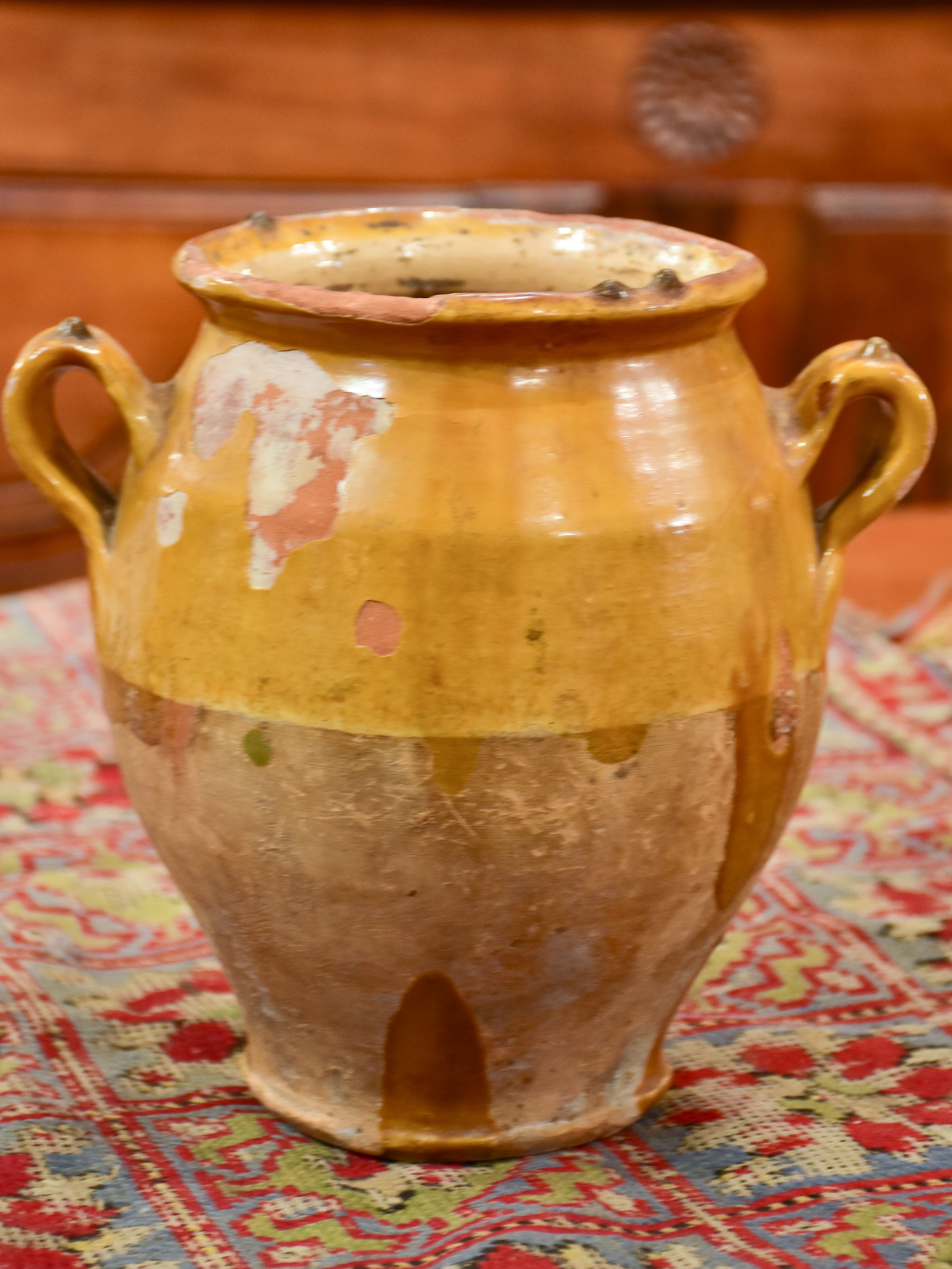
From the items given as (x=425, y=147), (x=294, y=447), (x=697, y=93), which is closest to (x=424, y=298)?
(x=294, y=447)

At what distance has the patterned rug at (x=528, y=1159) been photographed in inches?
37.7

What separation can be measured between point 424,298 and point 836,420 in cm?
25

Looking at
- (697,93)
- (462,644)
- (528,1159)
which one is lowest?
(528,1159)

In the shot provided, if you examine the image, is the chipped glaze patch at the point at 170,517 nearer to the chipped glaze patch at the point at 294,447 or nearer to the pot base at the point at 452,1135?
the chipped glaze patch at the point at 294,447

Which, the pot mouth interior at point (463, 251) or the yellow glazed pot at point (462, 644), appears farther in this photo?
the pot mouth interior at point (463, 251)

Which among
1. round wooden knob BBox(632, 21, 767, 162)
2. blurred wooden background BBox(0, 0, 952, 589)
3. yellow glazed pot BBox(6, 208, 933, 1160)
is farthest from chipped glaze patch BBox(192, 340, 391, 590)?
round wooden knob BBox(632, 21, 767, 162)

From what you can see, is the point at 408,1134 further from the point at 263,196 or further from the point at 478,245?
the point at 263,196

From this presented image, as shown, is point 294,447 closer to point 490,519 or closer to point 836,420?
point 490,519

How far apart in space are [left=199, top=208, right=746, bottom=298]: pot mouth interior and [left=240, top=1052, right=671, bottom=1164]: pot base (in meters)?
0.50

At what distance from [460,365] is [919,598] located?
1.21m

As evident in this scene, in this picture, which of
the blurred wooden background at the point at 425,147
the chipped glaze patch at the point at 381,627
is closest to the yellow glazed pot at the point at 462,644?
the chipped glaze patch at the point at 381,627

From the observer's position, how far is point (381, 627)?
2.92 ft

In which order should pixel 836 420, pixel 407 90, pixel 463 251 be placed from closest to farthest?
pixel 836 420, pixel 463 251, pixel 407 90

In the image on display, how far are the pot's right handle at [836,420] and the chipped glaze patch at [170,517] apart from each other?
0.34 metres
